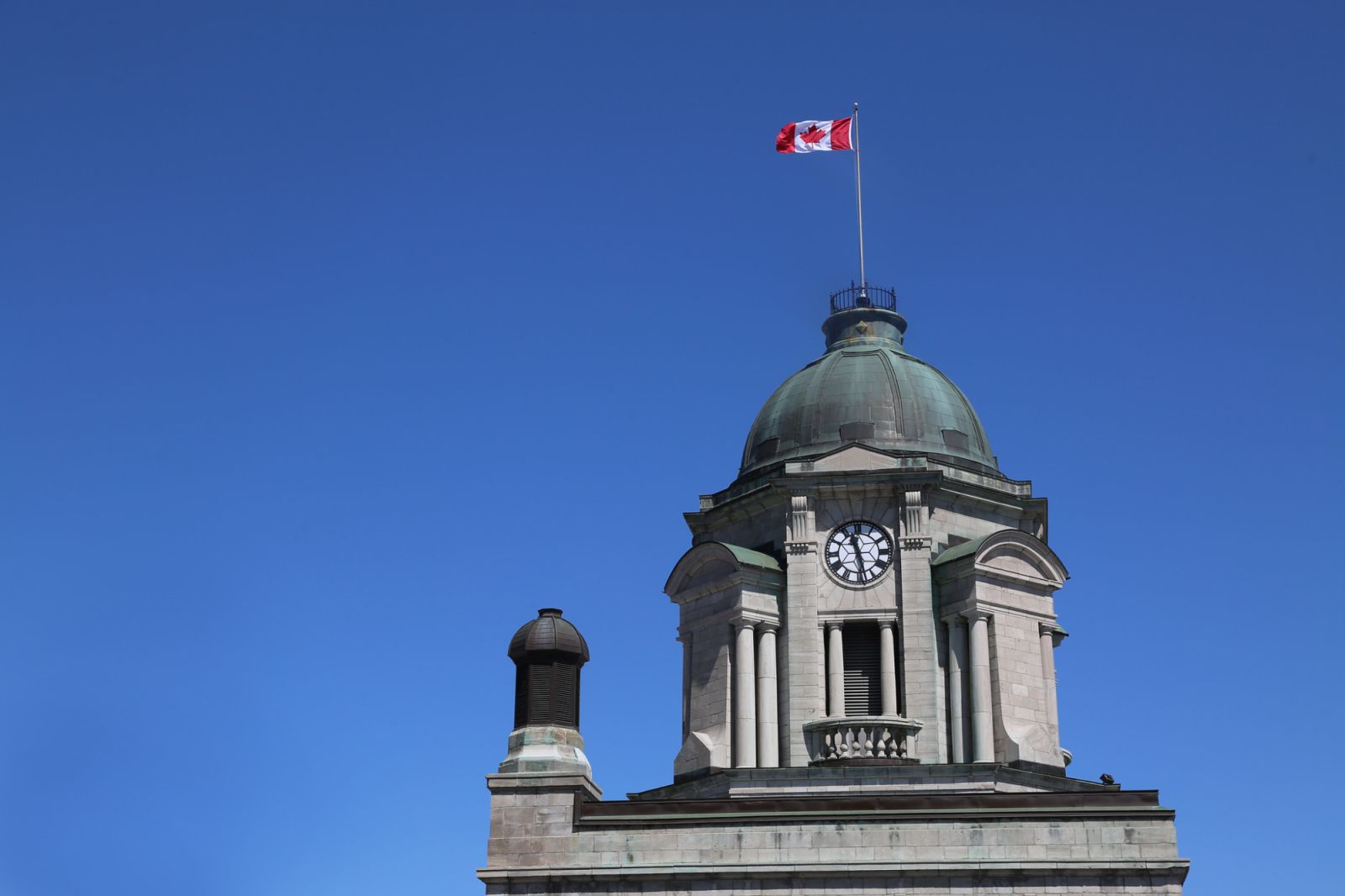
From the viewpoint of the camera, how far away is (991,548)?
48375 millimetres

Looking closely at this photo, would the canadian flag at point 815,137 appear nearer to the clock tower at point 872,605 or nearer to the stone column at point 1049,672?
the clock tower at point 872,605

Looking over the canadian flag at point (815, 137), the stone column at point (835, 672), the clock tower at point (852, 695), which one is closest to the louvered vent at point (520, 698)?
the clock tower at point (852, 695)

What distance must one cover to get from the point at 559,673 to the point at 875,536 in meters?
10.4

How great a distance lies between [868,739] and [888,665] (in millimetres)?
2587

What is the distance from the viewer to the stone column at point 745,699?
157 feet

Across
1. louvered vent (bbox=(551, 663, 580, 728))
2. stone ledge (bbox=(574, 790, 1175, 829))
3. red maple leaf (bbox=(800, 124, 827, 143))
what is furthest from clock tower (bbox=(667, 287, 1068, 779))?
red maple leaf (bbox=(800, 124, 827, 143))

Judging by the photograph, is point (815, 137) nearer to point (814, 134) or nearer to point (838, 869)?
point (814, 134)

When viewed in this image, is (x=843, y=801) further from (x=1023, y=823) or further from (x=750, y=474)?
(x=750, y=474)

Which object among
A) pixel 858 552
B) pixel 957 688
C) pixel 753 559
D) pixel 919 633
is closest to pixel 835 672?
pixel 919 633

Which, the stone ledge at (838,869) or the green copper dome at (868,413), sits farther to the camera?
the green copper dome at (868,413)

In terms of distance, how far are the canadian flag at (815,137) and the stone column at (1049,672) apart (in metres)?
17.0

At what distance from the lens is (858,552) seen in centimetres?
4956

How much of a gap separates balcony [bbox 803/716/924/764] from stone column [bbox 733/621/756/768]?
6.28ft

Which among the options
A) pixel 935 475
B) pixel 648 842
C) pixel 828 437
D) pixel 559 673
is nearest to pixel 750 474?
pixel 828 437
